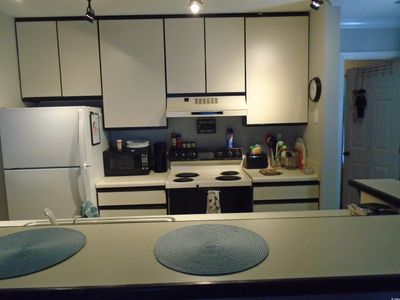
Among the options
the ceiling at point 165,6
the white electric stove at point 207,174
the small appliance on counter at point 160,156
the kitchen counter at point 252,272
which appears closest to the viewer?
the kitchen counter at point 252,272

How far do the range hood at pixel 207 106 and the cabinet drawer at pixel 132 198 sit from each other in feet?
2.54

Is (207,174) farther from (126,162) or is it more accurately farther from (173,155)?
(126,162)

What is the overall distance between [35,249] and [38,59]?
2.46 metres

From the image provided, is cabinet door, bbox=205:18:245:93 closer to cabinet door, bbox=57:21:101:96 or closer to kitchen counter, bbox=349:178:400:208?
cabinet door, bbox=57:21:101:96

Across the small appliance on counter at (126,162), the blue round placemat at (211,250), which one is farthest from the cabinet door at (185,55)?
the blue round placemat at (211,250)

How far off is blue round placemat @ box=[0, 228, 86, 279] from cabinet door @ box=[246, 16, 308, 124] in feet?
7.31

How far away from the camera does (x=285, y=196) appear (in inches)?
106

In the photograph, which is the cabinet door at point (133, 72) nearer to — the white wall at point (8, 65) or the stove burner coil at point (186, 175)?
the stove burner coil at point (186, 175)

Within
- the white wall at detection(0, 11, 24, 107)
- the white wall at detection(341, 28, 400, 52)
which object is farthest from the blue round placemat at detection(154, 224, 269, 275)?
the white wall at detection(341, 28, 400, 52)

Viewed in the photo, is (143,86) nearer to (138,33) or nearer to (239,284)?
(138,33)

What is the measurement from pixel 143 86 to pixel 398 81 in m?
2.75

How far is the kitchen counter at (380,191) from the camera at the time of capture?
1413mm

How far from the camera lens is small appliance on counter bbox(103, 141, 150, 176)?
2.91 meters

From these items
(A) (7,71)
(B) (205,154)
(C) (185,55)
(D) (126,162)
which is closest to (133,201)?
(D) (126,162)
